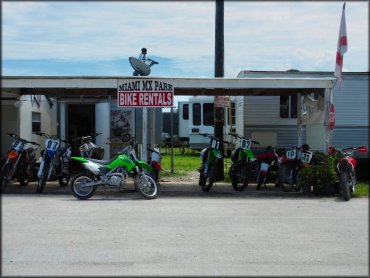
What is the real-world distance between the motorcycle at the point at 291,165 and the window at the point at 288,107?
127 inches

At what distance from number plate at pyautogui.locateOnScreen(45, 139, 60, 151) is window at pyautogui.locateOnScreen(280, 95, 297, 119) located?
6984mm

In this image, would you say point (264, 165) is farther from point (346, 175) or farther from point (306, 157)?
point (346, 175)

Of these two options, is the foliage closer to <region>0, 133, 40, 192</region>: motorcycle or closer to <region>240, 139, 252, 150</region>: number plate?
<region>240, 139, 252, 150</region>: number plate

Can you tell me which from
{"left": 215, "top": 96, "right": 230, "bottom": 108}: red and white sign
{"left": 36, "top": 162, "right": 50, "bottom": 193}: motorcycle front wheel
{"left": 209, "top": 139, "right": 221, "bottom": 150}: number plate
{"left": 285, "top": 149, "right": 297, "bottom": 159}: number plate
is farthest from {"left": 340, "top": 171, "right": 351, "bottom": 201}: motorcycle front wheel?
{"left": 36, "top": 162, "right": 50, "bottom": 193}: motorcycle front wheel

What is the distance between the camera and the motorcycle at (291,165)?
462 inches

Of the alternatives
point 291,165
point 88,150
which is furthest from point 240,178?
point 88,150

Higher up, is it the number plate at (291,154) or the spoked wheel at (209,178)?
the number plate at (291,154)

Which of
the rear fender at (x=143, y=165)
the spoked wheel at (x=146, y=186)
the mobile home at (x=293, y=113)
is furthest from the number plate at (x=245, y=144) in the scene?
the mobile home at (x=293, y=113)

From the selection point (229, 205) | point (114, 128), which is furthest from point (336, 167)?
point (114, 128)

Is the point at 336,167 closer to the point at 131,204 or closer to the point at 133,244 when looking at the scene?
the point at 131,204

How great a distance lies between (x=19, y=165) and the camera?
1185cm

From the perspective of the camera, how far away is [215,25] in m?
13.9

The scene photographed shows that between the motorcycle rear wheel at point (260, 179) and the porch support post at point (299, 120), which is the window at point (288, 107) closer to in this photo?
the porch support post at point (299, 120)

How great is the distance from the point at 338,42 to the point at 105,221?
7714 mm
